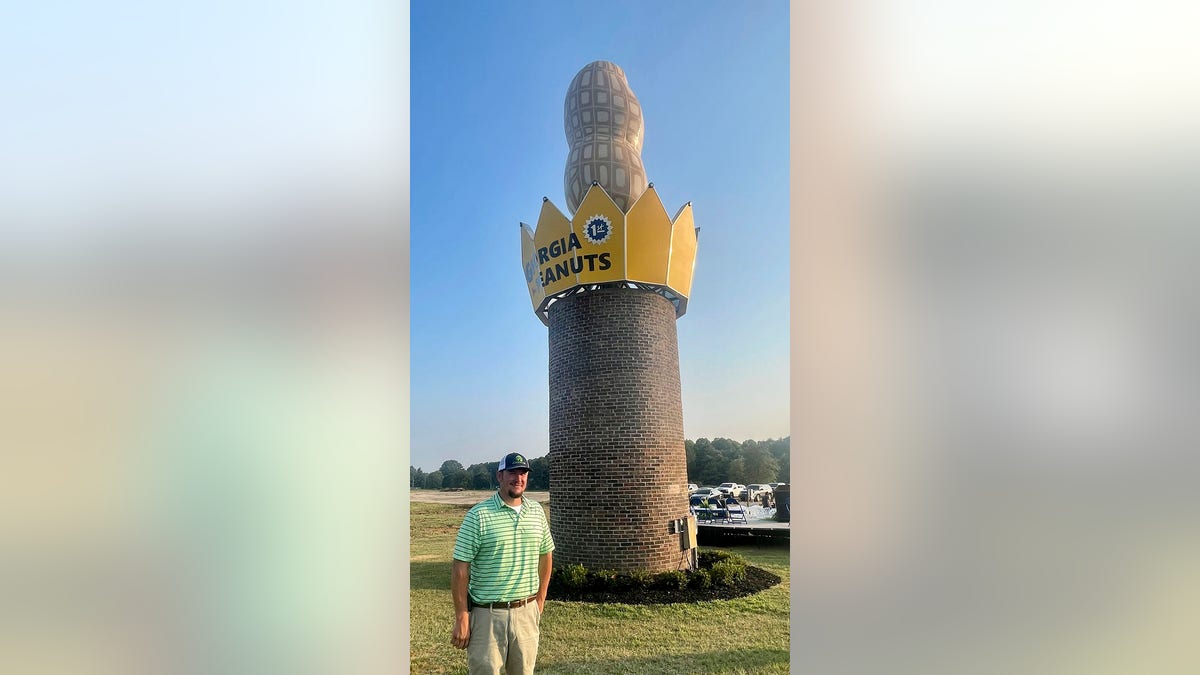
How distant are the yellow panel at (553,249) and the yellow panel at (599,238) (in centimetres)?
7

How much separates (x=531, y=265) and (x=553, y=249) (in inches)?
13.4

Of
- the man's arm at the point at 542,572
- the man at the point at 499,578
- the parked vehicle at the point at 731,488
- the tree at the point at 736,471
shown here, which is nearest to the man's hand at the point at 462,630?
the man at the point at 499,578

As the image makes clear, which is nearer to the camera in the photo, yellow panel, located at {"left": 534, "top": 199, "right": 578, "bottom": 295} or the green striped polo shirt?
the green striped polo shirt

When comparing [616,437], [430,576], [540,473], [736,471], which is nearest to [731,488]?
[736,471]

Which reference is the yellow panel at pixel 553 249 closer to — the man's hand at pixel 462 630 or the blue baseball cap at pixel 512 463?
the blue baseball cap at pixel 512 463

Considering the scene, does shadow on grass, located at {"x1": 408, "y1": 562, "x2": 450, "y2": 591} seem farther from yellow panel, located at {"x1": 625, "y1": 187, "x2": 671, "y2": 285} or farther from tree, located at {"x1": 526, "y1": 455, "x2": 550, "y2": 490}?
yellow panel, located at {"x1": 625, "y1": 187, "x2": 671, "y2": 285}

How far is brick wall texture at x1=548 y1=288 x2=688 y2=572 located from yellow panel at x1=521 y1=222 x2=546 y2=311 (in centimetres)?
29

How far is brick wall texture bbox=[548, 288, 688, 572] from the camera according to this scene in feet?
17.9

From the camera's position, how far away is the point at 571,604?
202 inches

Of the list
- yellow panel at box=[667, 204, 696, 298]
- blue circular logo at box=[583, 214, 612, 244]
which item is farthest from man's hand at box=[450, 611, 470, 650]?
yellow panel at box=[667, 204, 696, 298]

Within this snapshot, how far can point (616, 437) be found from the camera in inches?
217

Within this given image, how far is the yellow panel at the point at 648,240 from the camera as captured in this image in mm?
5426
